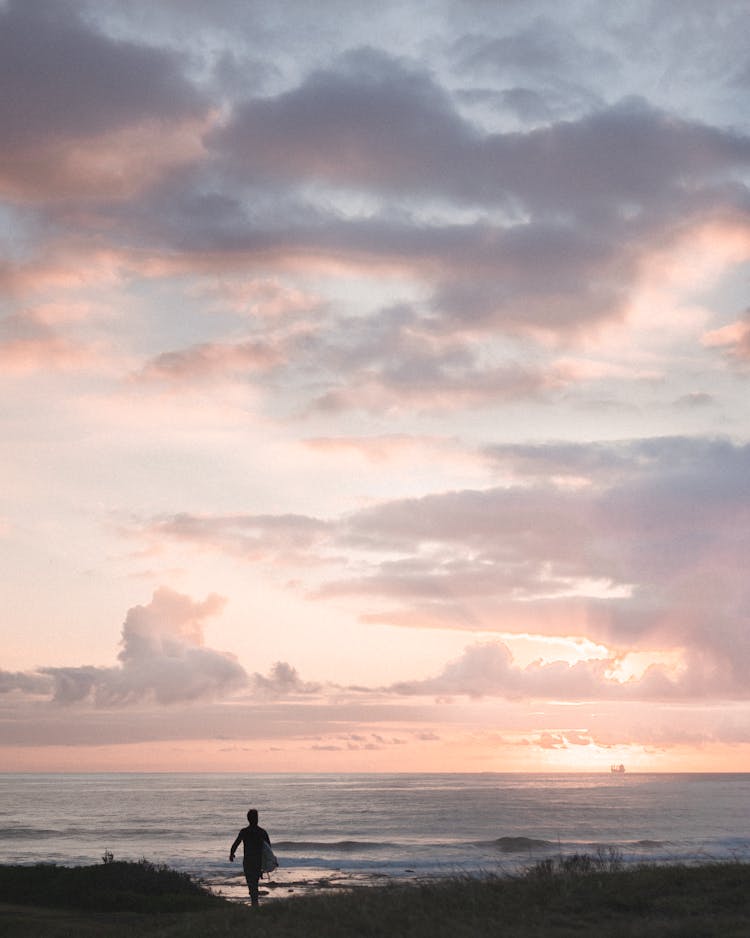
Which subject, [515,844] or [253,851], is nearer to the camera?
[253,851]

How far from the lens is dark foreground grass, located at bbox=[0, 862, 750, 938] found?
13766mm

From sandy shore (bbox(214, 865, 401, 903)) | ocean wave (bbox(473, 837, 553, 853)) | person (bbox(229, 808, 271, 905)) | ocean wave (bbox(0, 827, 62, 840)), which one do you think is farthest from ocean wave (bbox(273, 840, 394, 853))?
person (bbox(229, 808, 271, 905))

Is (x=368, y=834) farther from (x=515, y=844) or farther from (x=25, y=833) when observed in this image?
(x=25, y=833)

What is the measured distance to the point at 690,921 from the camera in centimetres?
1390

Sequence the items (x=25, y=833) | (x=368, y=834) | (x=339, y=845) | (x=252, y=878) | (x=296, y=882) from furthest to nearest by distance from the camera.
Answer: (x=368, y=834) < (x=25, y=833) < (x=339, y=845) < (x=296, y=882) < (x=252, y=878)

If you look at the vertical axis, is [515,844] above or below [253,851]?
below

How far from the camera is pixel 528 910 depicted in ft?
49.7

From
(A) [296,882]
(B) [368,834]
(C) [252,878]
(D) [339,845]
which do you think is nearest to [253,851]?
(C) [252,878]

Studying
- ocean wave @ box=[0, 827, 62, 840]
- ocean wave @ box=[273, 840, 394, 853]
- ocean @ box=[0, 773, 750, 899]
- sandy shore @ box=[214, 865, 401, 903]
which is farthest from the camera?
ocean wave @ box=[0, 827, 62, 840]

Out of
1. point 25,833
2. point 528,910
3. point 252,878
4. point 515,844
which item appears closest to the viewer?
point 528,910

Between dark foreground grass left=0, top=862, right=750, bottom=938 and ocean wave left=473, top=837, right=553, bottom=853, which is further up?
dark foreground grass left=0, top=862, right=750, bottom=938

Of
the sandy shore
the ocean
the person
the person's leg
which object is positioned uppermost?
the person

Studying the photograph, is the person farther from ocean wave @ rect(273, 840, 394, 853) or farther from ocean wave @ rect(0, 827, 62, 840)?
ocean wave @ rect(0, 827, 62, 840)

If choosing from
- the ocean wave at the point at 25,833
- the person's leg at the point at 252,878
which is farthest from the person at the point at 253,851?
the ocean wave at the point at 25,833
